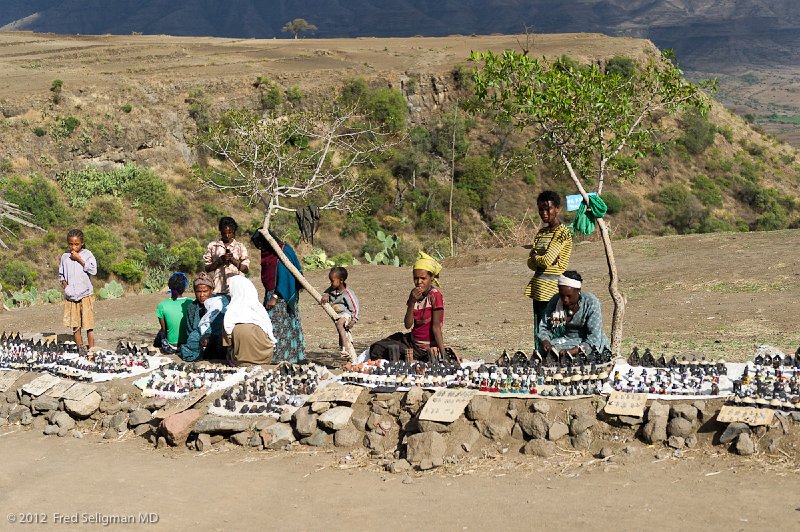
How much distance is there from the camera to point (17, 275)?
2602cm

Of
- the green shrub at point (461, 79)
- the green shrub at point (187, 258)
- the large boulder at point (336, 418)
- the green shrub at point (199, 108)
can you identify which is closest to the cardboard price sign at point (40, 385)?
the large boulder at point (336, 418)

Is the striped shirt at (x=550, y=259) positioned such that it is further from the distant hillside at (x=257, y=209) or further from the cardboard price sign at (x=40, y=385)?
the distant hillside at (x=257, y=209)

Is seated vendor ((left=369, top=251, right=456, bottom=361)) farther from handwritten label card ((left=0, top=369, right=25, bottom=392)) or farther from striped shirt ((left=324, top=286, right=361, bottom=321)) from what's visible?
handwritten label card ((left=0, top=369, right=25, bottom=392))

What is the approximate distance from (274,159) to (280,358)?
187 cm

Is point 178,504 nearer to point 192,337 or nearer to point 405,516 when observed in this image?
point 405,516

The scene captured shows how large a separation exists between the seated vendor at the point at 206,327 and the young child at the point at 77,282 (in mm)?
1283

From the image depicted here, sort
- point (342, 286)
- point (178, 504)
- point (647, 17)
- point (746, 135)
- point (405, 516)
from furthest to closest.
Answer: point (647, 17), point (746, 135), point (342, 286), point (178, 504), point (405, 516)

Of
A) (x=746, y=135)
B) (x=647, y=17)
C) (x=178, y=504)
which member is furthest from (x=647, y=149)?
(x=647, y=17)

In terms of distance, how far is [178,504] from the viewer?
6359mm

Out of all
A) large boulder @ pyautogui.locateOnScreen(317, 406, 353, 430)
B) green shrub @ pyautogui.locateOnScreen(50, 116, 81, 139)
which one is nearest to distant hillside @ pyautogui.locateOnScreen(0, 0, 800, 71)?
green shrub @ pyautogui.locateOnScreen(50, 116, 81, 139)

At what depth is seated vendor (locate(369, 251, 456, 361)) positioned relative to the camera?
775cm

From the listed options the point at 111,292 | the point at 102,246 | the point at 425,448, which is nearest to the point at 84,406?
the point at 425,448

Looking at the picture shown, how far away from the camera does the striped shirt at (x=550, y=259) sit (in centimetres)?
754

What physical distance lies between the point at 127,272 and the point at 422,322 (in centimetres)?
2094
